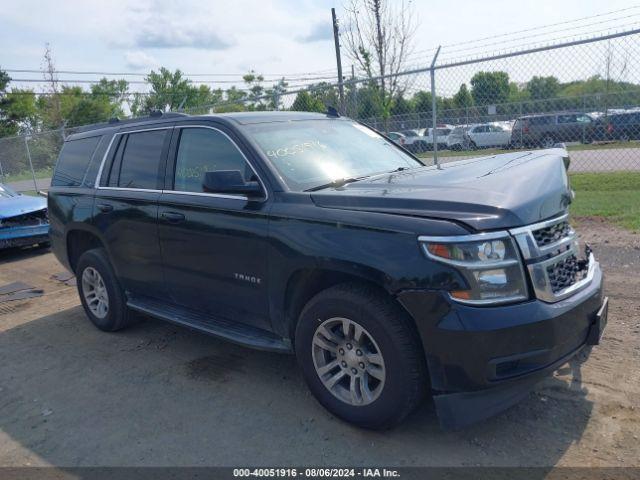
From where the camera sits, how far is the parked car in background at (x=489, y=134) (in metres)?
9.27

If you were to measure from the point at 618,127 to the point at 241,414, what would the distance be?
739 centimetres

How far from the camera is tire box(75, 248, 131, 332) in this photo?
5254mm

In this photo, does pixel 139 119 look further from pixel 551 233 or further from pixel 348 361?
pixel 551 233

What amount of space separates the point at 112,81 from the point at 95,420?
203ft

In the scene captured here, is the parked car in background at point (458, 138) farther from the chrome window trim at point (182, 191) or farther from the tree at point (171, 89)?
the tree at point (171, 89)

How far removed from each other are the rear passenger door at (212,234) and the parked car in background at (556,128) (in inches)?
245

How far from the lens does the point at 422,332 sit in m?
2.99

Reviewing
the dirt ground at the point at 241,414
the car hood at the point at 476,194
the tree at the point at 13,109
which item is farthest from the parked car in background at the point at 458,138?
the tree at the point at 13,109

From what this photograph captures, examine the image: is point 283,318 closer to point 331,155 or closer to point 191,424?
point 191,424

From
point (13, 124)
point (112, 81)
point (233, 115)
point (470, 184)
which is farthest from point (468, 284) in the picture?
point (112, 81)

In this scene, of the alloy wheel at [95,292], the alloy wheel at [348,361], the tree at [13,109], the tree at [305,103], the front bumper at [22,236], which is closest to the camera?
the alloy wheel at [348,361]

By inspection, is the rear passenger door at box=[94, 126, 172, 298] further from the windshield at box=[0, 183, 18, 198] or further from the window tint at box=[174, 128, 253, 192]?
the windshield at box=[0, 183, 18, 198]

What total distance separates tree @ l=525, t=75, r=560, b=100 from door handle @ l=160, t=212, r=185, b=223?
6.17 metres

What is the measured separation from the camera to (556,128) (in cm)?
892
